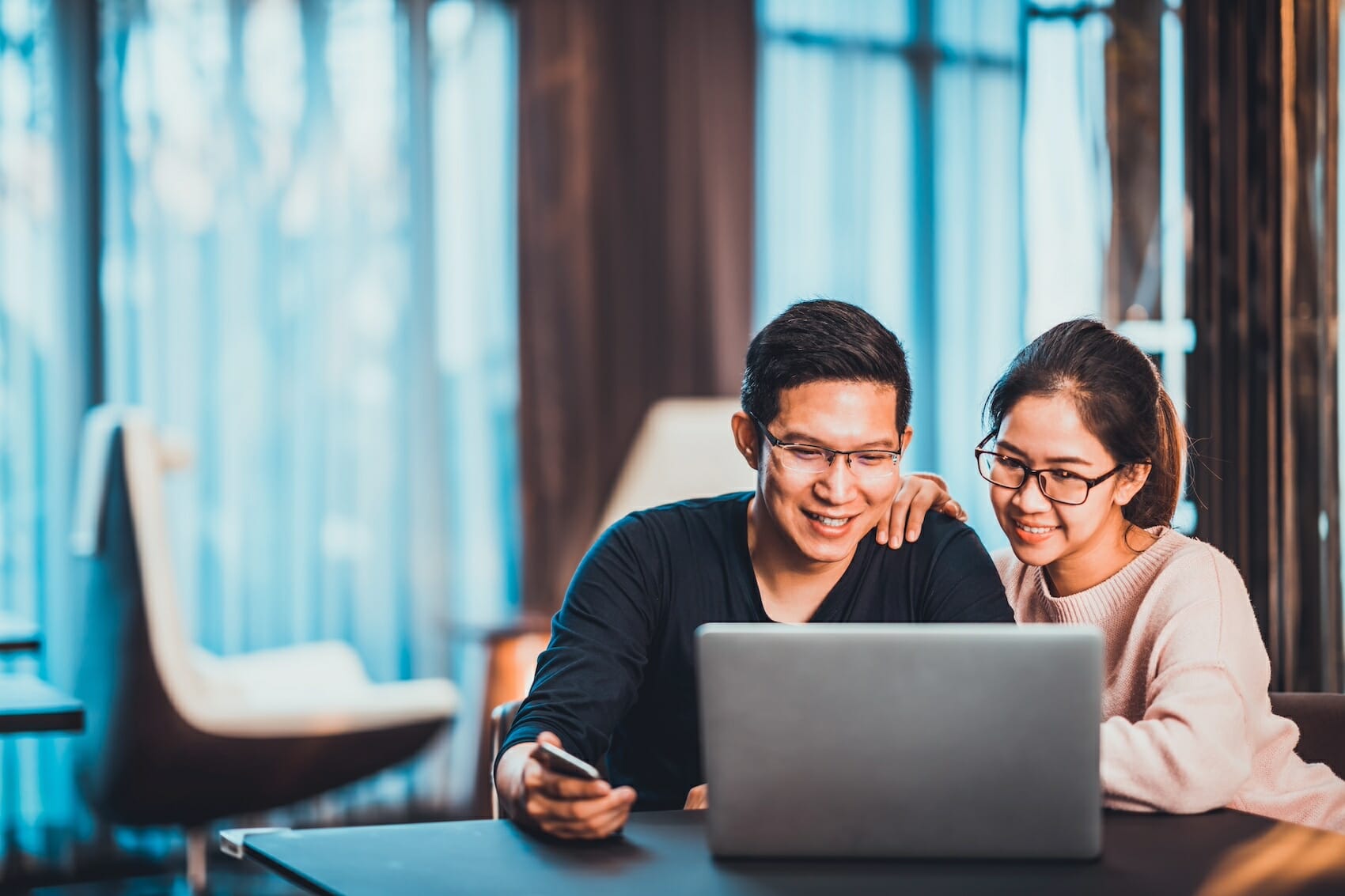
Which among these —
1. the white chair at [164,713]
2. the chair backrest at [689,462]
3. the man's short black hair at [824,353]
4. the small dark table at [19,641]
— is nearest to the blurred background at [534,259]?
the chair backrest at [689,462]

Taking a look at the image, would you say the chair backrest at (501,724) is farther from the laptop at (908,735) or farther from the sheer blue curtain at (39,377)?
the sheer blue curtain at (39,377)

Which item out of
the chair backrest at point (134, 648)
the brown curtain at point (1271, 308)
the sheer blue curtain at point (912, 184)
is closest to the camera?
the chair backrest at point (134, 648)

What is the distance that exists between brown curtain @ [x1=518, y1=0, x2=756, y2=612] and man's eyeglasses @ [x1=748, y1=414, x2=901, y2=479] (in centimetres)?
232

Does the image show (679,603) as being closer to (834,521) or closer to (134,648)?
(834,521)

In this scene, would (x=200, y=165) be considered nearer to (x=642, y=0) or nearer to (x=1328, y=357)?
(x=642, y=0)

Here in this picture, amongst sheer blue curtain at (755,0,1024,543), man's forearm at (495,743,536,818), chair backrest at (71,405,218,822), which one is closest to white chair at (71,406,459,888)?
chair backrest at (71,405,218,822)

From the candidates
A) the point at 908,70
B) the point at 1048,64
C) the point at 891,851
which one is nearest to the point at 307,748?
the point at 891,851

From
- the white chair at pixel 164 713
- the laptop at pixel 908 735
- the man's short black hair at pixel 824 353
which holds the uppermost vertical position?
the man's short black hair at pixel 824 353

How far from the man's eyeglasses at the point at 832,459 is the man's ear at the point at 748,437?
0.08 meters

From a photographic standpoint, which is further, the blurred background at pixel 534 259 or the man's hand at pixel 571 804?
the blurred background at pixel 534 259

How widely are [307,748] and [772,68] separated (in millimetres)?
2521

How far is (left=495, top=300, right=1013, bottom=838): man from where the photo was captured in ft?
5.26

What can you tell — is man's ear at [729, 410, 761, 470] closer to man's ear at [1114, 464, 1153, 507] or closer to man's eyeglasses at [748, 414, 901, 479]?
man's eyeglasses at [748, 414, 901, 479]

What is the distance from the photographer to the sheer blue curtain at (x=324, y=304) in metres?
3.52
